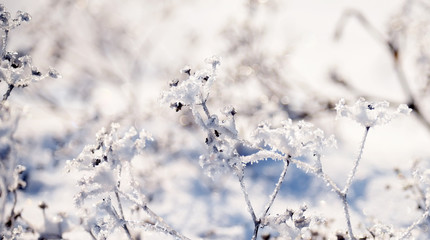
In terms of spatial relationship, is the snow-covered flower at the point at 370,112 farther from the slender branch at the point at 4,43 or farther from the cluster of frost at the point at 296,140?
the slender branch at the point at 4,43

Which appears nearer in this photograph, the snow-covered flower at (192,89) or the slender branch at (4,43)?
the snow-covered flower at (192,89)

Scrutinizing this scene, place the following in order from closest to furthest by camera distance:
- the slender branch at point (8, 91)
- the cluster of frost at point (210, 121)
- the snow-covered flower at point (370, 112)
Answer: the cluster of frost at point (210, 121) → the snow-covered flower at point (370, 112) → the slender branch at point (8, 91)

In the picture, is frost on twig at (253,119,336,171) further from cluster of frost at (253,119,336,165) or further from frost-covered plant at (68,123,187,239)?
frost-covered plant at (68,123,187,239)

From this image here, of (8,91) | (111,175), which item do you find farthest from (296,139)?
(8,91)

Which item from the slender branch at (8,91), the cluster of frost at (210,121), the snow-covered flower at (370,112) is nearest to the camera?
the cluster of frost at (210,121)

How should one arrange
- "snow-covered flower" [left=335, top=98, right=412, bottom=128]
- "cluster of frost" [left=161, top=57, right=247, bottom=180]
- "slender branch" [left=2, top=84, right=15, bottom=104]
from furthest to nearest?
"slender branch" [left=2, top=84, right=15, bottom=104] → "snow-covered flower" [left=335, top=98, right=412, bottom=128] → "cluster of frost" [left=161, top=57, right=247, bottom=180]

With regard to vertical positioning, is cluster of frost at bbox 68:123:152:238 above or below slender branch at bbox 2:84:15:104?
below

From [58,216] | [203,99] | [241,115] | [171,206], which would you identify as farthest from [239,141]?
[241,115]

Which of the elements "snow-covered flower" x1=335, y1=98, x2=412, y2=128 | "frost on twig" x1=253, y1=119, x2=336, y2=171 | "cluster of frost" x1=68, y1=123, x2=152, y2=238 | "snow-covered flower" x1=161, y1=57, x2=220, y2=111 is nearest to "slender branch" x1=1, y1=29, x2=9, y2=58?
"cluster of frost" x1=68, y1=123, x2=152, y2=238

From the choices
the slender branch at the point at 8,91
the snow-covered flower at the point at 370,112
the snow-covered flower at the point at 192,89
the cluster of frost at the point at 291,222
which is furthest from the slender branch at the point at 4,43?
the snow-covered flower at the point at 370,112
